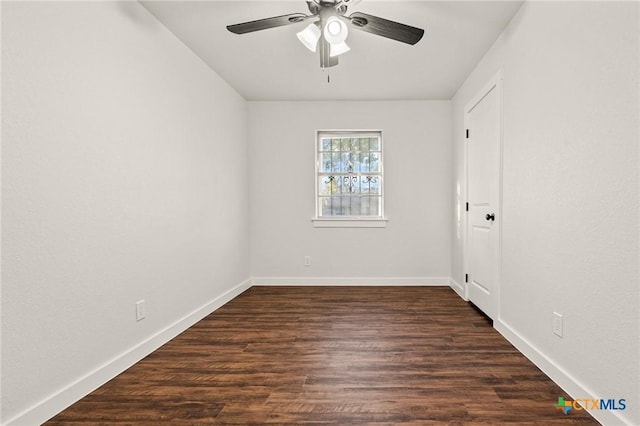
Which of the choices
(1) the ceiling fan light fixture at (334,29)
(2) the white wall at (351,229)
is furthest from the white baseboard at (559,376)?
(1) the ceiling fan light fixture at (334,29)

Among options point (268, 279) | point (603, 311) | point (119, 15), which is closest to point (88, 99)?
point (119, 15)

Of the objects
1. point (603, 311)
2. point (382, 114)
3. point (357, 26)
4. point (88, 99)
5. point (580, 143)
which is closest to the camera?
point (603, 311)

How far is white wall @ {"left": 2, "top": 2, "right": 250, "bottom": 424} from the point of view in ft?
4.86

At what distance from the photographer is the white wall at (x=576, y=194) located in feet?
4.68

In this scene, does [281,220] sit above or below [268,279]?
above

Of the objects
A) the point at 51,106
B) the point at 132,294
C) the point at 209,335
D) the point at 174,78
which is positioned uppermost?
the point at 174,78

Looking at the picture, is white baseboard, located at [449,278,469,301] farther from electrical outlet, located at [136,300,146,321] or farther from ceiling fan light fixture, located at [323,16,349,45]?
electrical outlet, located at [136,300,146,321]

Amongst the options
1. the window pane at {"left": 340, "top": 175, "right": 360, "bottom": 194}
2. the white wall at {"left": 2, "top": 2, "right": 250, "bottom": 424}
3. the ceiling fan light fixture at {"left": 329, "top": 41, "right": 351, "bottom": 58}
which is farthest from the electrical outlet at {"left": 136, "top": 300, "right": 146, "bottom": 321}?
the window pane at {"left": 340, "top": 175, "right": 360, "bottom": 194}

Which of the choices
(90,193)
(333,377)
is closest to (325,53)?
(90,193)

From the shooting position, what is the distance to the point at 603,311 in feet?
5.08

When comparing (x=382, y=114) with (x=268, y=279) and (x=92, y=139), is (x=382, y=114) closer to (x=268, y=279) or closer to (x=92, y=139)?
(x=268, y=279)

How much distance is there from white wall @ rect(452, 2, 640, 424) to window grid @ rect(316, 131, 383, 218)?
2.12m

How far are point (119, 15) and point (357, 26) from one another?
4.83 feet

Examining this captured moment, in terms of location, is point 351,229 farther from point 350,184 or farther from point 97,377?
point 97,377
